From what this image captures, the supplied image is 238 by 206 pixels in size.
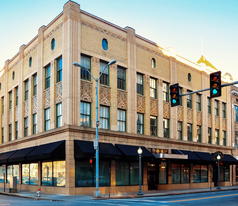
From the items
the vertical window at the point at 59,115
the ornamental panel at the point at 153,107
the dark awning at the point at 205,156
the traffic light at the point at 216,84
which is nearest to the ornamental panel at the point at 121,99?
the ornamental panel at the point at 153,107

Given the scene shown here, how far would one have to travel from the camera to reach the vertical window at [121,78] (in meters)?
31.5

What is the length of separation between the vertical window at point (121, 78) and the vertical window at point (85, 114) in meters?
4.50

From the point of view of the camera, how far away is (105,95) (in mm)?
29781

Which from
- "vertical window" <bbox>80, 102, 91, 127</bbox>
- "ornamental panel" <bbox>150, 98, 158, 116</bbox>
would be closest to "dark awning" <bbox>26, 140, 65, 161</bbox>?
→ "vertical window" <bbox>80, 102, 91, 127</bbox>

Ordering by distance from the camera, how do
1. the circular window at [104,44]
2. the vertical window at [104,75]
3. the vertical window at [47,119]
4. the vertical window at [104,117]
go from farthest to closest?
the circular window at [104,44], the vertical window at [47,119], the vertical window at [104,75], the vertical window at [104,117]

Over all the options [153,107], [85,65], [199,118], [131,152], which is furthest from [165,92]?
[85,65]

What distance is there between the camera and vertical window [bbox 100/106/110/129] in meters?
29.3

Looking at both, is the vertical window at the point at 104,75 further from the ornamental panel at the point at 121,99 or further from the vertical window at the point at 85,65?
the ornamental panel at the point at 121,99

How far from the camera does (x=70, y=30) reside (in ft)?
90.5

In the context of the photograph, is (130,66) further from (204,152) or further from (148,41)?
(204,152)

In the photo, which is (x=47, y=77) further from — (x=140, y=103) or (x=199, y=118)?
(x=199, y=118)

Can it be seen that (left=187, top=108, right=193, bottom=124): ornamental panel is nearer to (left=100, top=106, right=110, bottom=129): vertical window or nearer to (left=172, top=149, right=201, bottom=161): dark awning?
(left=172, top=149, right=201, bottom=161): dark awning

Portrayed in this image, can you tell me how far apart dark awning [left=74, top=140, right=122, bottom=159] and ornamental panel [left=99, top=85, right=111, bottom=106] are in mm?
3895

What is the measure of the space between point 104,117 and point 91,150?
4566mm
